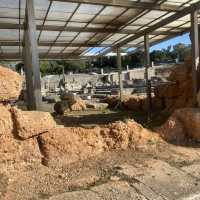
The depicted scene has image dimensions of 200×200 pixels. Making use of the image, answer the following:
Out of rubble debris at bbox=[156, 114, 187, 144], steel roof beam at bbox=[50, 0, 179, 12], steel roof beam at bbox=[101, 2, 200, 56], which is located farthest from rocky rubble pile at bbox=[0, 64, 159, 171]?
steel roof beam at bbox=[101, 2, 200, 56]

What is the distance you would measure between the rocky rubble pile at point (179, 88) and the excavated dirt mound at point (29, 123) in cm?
612

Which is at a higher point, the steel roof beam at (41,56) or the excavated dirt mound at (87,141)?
the steel roof beam at (41,56)

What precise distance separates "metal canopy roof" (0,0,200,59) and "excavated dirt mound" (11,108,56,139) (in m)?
4.83

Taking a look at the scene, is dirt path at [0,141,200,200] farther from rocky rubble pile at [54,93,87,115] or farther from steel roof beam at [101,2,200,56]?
rocky rubble pile at [54,93,87,115]

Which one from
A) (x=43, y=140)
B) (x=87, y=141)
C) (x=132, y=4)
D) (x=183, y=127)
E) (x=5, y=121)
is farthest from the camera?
(x=132, y=4)

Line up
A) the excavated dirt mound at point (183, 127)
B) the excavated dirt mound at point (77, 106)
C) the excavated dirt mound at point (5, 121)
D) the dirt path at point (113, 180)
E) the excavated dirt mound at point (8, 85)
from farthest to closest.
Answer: the excavated dirt mound at point (77, 106) → the excavated dirt mound at point (183, 127) → the excavated dirt mound at point (8, 85) → the excavated dirt mound at point (5, 121) → the dirt path at point (113, 180)

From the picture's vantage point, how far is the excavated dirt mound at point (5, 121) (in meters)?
5.71

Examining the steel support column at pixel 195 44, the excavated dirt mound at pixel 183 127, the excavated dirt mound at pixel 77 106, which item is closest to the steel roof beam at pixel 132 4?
the steel support column at pixel 195 44

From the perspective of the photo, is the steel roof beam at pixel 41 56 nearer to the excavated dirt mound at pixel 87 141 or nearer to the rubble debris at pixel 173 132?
the rubble debris at pixel 173 132

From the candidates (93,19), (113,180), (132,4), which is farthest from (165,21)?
(113,180)

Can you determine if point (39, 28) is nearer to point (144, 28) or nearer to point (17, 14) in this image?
point (17, 14)

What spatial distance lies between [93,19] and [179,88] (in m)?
4.61

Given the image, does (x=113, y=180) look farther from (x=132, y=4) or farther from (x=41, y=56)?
(x=41, y=56)

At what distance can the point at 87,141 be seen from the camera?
664 centimetres
